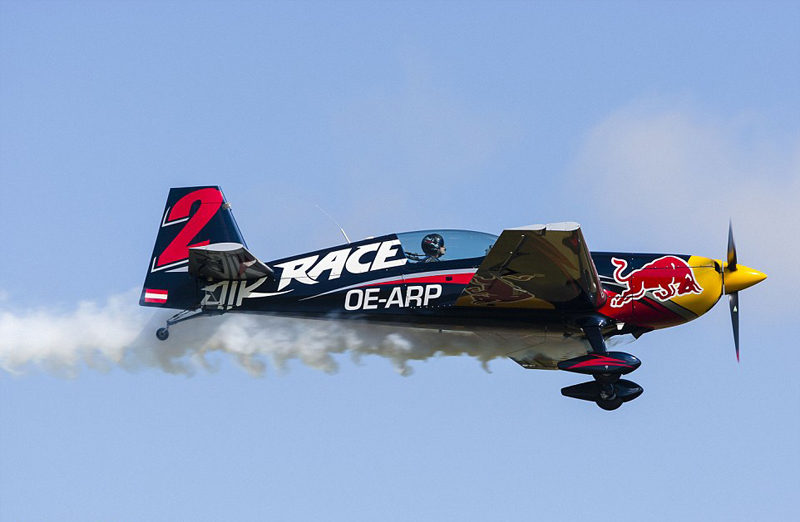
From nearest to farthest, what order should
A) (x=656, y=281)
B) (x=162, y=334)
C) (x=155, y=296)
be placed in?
(x=656, y=281)
(x=155, y=296)
(x=162, y=334)

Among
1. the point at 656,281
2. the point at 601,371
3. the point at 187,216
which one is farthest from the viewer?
the point at 187,216

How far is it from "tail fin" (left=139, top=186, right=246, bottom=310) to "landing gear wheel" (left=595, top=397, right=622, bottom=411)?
19.0ft

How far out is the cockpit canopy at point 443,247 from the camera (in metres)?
18.7

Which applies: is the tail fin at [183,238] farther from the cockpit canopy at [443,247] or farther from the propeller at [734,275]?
the propeller at [734,275]

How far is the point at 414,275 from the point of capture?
1873 centimetres

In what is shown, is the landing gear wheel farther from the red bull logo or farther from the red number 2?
the red number 2

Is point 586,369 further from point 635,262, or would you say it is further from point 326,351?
point 326,351

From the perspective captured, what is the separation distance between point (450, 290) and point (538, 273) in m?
1.37

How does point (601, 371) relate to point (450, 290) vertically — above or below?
below

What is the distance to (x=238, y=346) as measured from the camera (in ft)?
65.6

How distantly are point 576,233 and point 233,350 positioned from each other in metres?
5.91

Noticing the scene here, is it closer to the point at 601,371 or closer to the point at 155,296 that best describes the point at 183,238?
the point at 155,296

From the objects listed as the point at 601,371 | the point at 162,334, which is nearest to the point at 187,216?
the point at 162,334

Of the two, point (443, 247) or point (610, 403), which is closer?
point (610, 403)
